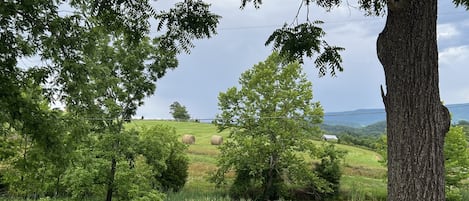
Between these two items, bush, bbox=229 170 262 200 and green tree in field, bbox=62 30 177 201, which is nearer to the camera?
green tree in field, bbox=62 30 177 201

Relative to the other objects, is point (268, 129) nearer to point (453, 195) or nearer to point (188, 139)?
point (453, 195)

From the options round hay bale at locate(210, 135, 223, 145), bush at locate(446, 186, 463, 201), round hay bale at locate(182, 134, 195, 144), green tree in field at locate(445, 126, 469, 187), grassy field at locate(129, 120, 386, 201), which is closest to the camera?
bush at locate(446, 186, 463, 201)

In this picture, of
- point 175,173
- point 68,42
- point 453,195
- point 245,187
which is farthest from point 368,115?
point 68,42

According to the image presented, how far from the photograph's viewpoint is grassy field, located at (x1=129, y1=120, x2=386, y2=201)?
536 inches

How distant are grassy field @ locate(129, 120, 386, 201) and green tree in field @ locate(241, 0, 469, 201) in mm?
7085

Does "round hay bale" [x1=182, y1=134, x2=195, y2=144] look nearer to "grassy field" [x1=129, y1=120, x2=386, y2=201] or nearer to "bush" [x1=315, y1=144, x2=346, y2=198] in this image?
"grassy field" [x1=129, y1=120, x2=386, y2=201]

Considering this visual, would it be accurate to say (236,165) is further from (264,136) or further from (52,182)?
(52,182)

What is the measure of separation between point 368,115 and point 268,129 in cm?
469

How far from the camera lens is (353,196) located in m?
14.6

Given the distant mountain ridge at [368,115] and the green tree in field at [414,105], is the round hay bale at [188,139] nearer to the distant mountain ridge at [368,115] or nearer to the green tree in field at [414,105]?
the distant mountain ridge at [368,115]

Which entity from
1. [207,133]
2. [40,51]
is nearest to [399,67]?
[40,51]

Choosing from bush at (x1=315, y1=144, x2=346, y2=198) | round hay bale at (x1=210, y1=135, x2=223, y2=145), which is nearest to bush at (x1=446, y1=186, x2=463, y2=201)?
bush at (x1=315, y1=144, x2=346, y2=198)

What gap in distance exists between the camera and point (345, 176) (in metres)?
17.7

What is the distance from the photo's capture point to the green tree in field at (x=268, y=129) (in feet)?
46.4
